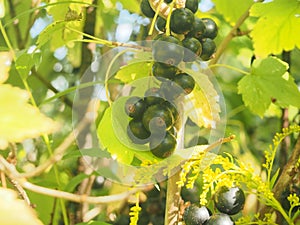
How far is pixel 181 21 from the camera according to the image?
2.64 feet

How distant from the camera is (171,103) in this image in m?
0.78

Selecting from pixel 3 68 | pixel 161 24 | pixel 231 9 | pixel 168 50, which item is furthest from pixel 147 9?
pixel 3 68

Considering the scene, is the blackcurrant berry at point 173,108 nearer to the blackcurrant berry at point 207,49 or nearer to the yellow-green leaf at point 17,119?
the blackcurrant berry at point 207,49

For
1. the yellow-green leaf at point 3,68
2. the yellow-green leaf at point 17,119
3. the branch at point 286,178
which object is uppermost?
the yellow-green leaf at point 3,68

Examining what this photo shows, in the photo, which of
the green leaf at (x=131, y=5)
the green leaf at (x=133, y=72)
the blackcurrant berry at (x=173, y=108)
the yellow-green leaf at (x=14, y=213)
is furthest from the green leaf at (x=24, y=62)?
the yellow-green leaf at (x=14, y=213)

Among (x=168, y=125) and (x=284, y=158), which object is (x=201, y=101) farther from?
(x=284, y=158)

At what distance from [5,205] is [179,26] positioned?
1.91ft

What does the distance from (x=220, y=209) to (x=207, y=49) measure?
9.6 inches

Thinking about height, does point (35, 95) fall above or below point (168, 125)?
below

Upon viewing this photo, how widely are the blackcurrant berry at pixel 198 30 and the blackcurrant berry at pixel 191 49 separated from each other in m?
0.04

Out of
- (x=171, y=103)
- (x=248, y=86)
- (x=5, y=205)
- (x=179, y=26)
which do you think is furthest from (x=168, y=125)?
(x=5, y=205)

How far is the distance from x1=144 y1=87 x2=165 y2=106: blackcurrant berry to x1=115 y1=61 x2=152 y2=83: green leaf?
83mm

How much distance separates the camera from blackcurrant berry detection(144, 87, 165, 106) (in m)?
0.78

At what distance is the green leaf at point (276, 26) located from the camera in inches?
37.5
